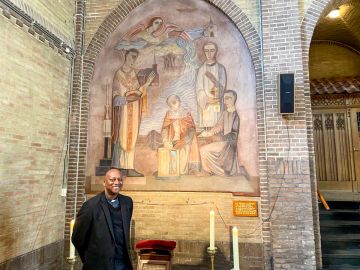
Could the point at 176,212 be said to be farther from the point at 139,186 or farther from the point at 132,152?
the point at 132,152

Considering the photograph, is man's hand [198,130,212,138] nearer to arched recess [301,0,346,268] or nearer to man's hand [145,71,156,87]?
man's hand [145,71,156,87]

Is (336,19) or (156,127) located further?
(336,19)

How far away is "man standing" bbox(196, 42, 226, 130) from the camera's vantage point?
558 centimetres

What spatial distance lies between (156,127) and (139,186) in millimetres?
1149

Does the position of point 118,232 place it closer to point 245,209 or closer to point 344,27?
point 245,209

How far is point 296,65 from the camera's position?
512 cm

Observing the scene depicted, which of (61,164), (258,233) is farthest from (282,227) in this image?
(61,164)

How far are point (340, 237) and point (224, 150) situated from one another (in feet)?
9.30

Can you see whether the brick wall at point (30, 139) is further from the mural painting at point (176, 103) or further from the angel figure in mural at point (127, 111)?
the angel figure in mural at point (127, 111)

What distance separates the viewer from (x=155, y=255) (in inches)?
165

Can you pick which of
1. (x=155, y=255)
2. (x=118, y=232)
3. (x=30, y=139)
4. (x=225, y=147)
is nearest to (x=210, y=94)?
(x=225, y=147)

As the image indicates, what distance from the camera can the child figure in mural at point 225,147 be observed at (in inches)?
213

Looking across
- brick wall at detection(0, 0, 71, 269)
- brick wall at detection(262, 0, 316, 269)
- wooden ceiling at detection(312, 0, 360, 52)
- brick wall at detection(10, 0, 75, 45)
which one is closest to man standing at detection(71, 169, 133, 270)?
brick wall at detection(0, 0, 71, 269)

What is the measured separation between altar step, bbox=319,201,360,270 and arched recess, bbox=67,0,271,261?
1387 mm
